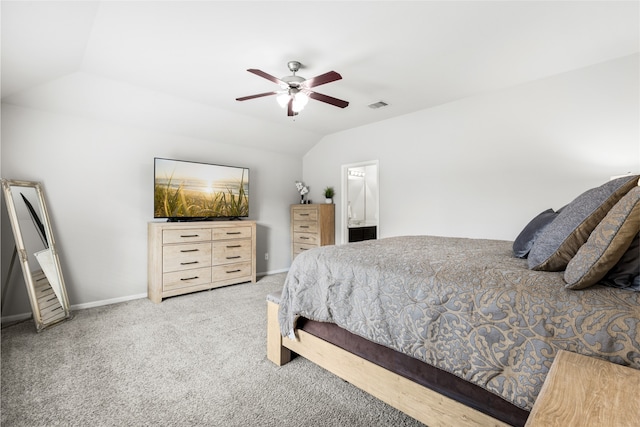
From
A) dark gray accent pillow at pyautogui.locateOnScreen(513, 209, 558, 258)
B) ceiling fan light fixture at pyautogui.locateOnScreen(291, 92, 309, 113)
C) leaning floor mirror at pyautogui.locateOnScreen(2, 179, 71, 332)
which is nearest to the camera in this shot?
dark gray accent pillow at pyautogui.locateOnScreen(513, 209, 558, 258)

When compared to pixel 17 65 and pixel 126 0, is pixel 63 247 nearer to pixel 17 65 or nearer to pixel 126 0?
pixel 17 65

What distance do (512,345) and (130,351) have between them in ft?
8.82

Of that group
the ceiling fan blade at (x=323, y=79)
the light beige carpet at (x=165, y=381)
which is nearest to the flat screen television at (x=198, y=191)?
the light beige carpet at (x=165, y=381)

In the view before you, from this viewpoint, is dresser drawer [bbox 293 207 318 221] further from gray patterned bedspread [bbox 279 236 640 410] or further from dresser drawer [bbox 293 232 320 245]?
gray patterned bedspread [bbox 279 236 640 410]

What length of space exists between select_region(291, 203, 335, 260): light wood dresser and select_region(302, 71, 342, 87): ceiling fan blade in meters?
2.75

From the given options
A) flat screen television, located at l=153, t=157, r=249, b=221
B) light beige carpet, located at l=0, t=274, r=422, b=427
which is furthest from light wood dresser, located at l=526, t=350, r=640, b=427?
flat screen television, located at l=153, t=157, r=249, b=221

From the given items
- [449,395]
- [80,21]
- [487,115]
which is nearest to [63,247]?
[80,21]

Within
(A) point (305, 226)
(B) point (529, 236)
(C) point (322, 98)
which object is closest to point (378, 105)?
(C) point (322, 98)

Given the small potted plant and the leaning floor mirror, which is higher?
the small potted plant

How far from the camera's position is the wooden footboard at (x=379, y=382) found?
1.33 metres

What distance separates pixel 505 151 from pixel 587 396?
3352 millimetres

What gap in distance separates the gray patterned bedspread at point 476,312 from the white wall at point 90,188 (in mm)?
2999

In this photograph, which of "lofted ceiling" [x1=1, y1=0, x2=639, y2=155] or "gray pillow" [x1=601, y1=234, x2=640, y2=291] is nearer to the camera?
"gray pillow" [x1=601, y1=234, x2=640, y2=291]

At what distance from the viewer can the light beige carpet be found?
1652 mm
